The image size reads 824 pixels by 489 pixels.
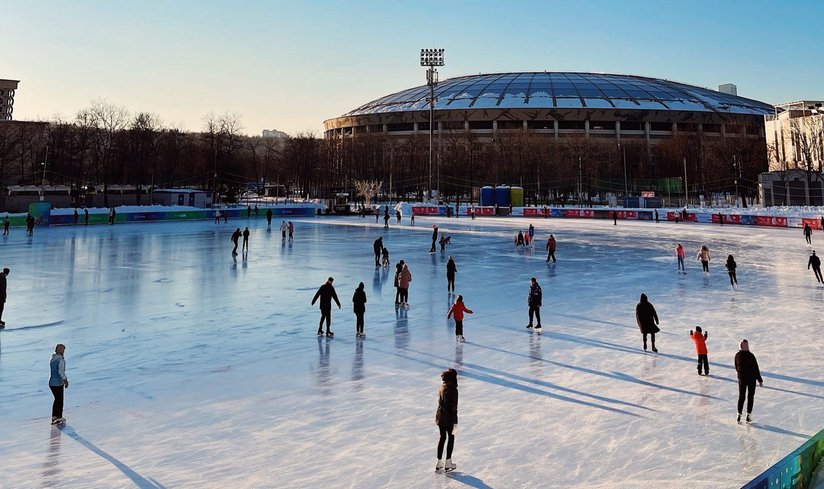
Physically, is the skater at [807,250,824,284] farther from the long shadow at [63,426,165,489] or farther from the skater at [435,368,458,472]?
the long shadow at [63,426,165,489]

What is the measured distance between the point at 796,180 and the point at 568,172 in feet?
95.0

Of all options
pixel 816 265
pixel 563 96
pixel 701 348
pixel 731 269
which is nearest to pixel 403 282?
pixel 701 348

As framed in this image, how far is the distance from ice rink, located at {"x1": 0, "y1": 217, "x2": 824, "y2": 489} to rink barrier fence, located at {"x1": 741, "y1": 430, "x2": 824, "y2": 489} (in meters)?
0.49

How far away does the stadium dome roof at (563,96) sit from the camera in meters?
94.2

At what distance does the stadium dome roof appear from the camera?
94.2m

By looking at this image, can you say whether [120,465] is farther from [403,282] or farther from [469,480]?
[403,282]

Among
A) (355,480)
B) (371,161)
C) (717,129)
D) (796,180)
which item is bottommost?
(355,480)

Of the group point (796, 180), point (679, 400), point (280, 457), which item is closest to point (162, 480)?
point (280, 457)

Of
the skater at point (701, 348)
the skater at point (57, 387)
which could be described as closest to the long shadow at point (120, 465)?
the skater at point (57, 387)

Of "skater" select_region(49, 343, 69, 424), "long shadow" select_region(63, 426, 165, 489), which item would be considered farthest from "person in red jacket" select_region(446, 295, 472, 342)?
"skater" select_region(49, 343, 69, 424)

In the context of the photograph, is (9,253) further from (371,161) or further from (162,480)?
(371,161)

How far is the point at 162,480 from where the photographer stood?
544 centimetres

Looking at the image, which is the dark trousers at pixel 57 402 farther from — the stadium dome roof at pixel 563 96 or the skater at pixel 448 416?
the stadium dome roof at pixel 563 96

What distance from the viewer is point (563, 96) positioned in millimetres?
97000
